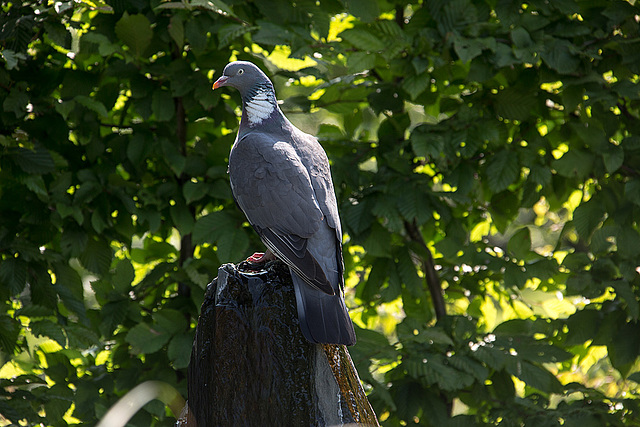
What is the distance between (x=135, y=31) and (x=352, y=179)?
4.47ft

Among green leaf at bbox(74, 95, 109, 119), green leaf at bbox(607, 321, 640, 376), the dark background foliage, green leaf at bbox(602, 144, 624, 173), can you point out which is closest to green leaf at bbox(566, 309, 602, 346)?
the dark background foliage

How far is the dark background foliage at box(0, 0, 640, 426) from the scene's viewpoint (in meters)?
3.39

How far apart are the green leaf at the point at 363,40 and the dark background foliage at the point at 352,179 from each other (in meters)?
0.01

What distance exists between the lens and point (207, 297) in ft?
7.68

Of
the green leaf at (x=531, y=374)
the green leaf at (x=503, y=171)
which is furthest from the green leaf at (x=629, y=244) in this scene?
the green leaf at (x=531, y=374)

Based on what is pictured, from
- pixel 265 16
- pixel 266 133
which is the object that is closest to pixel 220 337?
pixel 266 133

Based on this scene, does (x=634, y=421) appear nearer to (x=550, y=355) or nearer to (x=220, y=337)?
(x=550, y=355)

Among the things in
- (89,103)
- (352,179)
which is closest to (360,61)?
(352,179)

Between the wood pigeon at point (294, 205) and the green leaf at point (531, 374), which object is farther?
the green leaf at point (531, 374)

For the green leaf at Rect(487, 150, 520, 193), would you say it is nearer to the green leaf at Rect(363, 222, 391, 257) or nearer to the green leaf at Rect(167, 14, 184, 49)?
the green leaf at Rect(363, 222, 391, 257)

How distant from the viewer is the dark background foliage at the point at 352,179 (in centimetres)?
339

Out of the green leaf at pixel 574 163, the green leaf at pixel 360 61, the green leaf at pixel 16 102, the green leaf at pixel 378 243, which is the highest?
the green leaf at pixel 360 61

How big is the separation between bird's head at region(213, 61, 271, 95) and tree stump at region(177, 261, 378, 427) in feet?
3.39

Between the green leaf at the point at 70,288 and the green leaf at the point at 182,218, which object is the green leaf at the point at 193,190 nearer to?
the green leaf at the point at 182,218
